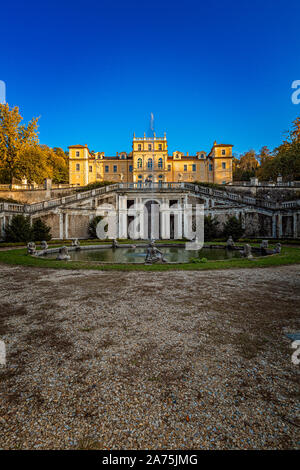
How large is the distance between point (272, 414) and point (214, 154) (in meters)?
61.6

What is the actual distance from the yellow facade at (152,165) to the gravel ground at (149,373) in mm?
55030

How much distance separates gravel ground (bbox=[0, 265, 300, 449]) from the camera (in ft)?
6.50

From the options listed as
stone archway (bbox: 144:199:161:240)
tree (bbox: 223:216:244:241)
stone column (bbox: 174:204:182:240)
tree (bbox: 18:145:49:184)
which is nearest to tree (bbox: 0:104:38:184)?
tree (bbox: 18:145:49:184)

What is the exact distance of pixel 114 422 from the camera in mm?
2109

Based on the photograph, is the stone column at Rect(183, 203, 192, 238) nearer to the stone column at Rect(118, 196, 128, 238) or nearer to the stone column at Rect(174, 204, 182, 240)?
the stone column at Rect(174, 204, 182, 240)

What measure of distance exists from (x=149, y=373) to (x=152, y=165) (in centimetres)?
5700

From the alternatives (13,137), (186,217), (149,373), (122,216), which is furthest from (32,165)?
(149,373)

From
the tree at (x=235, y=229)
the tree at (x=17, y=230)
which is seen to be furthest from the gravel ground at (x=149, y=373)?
the tree at (x=235, y=229)

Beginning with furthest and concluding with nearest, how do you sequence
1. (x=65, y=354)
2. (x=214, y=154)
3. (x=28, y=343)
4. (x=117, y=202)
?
(x=214, y=154) → (x=117, y=202) → (x=28, y=343) → (x=65, y=354)

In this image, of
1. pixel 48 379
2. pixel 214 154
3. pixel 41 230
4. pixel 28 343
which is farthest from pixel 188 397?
pixel 214 154

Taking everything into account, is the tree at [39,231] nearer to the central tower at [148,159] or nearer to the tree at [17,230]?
the tree at [17,230]

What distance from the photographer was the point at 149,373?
2.81m

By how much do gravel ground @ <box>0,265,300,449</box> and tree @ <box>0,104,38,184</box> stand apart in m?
37.3
